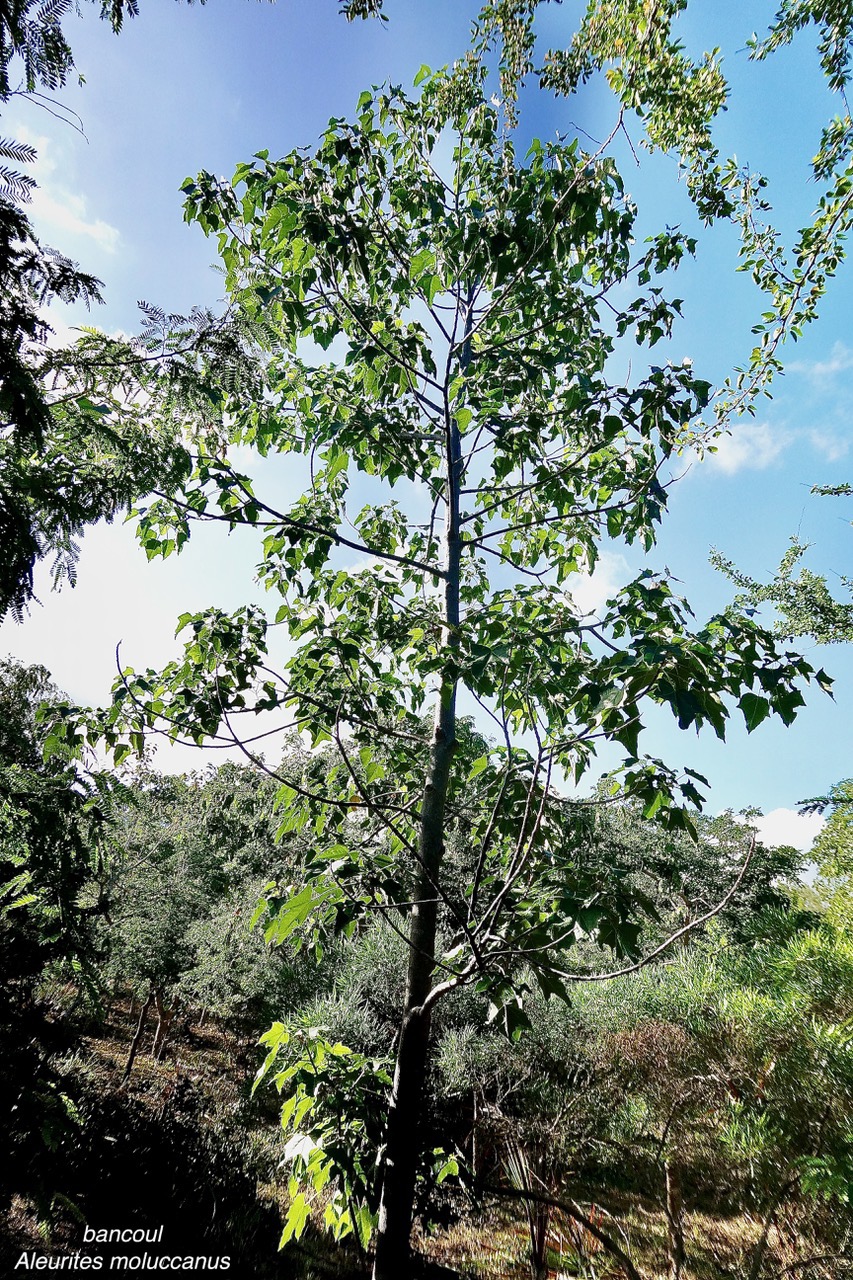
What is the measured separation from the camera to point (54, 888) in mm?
2574

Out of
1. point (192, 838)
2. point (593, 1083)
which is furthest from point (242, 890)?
point (593, 1083)

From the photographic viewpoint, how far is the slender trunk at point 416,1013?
2014 mm

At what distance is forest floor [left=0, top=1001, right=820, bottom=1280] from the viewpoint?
180 inches

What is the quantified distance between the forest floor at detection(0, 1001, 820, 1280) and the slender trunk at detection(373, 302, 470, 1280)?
188cm

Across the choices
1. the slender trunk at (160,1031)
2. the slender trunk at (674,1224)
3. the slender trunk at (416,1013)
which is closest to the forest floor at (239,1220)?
the slender trunk at (674,1224)

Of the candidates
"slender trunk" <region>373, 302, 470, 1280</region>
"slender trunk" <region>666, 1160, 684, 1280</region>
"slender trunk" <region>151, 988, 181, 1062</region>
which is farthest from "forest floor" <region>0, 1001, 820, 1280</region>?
"slender trunk" <region>151, 988, 181, 1062</region>

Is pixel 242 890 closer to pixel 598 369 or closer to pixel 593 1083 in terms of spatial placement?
pixel 593 1083

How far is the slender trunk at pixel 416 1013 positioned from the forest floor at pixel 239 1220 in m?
1.88

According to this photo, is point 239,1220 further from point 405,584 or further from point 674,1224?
point 405,584

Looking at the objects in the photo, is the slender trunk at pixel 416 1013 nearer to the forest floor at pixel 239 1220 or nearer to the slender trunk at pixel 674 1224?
the forest floor at pixel 239 1220

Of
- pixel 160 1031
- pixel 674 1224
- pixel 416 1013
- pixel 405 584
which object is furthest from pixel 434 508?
pixel 160 1031

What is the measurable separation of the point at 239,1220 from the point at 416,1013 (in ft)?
17.3

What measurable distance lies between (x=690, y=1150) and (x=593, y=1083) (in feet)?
4.48

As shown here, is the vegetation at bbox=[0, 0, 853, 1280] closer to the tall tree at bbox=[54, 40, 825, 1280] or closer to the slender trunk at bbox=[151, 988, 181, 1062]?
the tall tree at bbox=[54, 40, 825, 1280]
